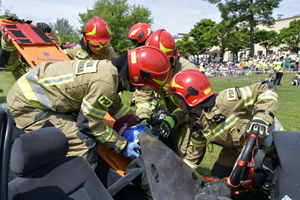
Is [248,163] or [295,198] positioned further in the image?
[248,163]

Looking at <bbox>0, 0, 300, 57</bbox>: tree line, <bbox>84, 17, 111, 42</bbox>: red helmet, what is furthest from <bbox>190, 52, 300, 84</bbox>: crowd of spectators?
<bbox>84, 17, 111, 42</bbox>: red helmet

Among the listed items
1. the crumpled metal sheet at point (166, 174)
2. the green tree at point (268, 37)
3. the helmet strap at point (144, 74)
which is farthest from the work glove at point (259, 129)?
the green tree at point (268, 37)

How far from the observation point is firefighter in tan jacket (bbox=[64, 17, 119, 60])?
404 centimetres

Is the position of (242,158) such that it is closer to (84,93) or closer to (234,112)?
(234,112)

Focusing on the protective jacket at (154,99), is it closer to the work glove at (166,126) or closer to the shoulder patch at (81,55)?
the work glove at (166,126)

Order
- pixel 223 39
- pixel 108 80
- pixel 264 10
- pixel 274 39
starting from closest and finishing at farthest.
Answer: pixel 108 80 < pixel 264 10 < pixel 274 39 < pixel 223 39

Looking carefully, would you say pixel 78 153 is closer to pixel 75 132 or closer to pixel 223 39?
pixel 75 132

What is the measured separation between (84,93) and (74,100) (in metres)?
0.15

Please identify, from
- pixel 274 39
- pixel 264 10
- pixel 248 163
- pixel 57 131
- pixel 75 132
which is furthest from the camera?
pixel 274 39

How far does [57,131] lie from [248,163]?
1372mm

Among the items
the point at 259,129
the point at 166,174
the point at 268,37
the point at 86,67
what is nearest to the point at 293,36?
the point at 268,37

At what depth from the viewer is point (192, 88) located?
255cm

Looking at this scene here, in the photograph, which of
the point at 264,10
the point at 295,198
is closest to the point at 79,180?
the point at 295,198

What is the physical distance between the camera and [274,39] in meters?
35.2
